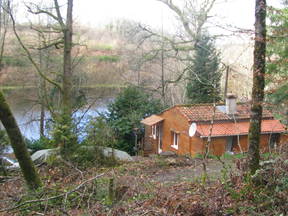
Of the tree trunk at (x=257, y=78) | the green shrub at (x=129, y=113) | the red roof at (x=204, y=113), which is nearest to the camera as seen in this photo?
the tree trunk at (x=257, y=78)

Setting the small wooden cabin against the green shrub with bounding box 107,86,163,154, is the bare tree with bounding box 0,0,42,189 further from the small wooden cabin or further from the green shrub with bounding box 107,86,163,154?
the green shrub with bounding box 107,86,163,154

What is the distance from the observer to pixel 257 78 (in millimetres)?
5445

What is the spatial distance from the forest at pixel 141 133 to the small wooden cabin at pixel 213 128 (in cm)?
10

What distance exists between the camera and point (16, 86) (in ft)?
81.6

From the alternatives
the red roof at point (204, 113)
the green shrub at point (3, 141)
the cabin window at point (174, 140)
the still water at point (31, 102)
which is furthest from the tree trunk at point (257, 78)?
the still water at point (31, 102)

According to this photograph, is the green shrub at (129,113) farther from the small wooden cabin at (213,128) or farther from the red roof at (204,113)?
the red roof at (204,113)

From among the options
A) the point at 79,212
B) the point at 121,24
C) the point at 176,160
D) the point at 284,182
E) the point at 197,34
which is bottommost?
the point at 176,160

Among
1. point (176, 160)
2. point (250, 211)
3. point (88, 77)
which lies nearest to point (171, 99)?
point (88, 77)

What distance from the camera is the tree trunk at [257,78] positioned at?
210 inches

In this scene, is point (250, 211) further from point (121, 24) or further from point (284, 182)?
point (121, 24)

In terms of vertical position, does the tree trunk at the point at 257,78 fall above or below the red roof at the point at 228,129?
above

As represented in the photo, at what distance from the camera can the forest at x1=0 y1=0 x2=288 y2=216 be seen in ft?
18.1

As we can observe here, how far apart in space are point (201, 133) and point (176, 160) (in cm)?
479

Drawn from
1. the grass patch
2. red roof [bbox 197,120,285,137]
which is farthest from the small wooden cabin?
the grass patch
